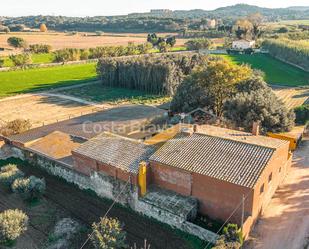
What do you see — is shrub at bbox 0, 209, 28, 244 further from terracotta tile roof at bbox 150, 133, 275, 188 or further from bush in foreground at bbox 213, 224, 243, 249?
bush in foreground at bbox 213, 224, 243, 249

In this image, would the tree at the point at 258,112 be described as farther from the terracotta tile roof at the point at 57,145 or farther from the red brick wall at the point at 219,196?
the terracotta tile roof at the point at 57,145

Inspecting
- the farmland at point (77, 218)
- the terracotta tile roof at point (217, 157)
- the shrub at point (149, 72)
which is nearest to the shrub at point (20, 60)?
the shrub at point (149, 72)

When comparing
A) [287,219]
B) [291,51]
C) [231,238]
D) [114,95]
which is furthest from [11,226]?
[291,51]

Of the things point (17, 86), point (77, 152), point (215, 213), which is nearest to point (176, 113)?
point (77, 152)

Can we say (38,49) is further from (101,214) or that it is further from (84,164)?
(101,214)

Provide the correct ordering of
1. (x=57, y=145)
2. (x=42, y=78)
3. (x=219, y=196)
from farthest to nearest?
(x=42, y=78), (x=57, y=145), (x=219, y=196)
